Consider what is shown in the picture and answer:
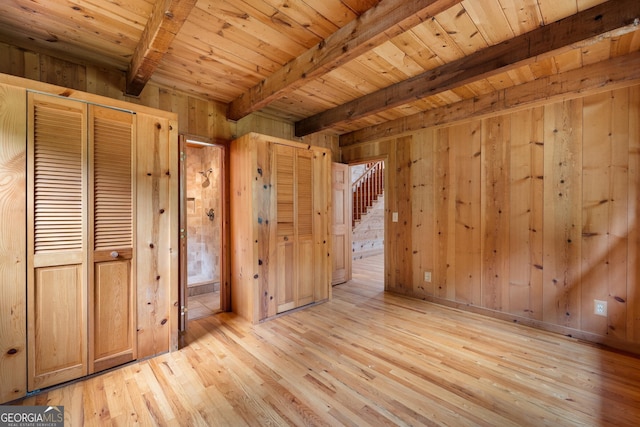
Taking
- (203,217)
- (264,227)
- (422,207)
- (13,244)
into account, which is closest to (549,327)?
(422,207)

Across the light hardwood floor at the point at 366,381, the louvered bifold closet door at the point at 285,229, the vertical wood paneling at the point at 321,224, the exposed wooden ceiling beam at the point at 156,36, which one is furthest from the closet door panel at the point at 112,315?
the vertical wood paneling at the point at 321,224

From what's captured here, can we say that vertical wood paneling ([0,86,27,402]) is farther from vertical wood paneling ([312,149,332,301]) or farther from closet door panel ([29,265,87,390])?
vertical wood paneling ([312,149,332,301])

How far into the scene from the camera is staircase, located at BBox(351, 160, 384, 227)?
23.8ft

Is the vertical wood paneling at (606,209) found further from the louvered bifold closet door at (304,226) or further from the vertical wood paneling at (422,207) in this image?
the louvered bifold closet door at (304,226)

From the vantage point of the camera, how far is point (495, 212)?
3158 mm

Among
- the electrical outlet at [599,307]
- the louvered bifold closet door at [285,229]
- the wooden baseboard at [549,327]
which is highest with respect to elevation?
the louvered bifold closet door at [285,229]

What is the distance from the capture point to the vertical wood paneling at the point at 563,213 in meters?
2.65

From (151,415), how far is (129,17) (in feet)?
8.79

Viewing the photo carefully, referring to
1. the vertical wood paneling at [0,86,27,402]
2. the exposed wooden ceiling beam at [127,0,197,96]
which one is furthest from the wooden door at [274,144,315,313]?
the vertical wood paneling at [0,86,27,402]

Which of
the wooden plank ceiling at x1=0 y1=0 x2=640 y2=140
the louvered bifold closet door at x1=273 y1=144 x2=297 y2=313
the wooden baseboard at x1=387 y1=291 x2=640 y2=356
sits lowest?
the wooden baseboard at x1=387 y1=291 x2=640 y2=356

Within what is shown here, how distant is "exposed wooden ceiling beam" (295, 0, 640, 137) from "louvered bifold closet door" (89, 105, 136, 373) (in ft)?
8.41

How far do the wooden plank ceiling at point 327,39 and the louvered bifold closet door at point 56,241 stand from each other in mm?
648

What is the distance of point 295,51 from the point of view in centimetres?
228

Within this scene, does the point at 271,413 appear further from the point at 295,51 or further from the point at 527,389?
the point at 295,51
